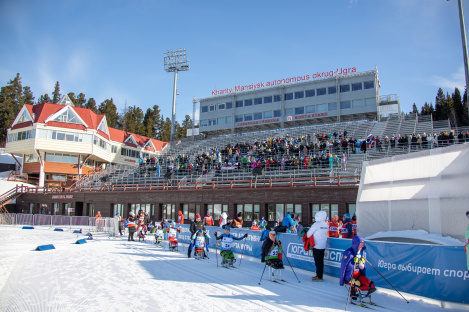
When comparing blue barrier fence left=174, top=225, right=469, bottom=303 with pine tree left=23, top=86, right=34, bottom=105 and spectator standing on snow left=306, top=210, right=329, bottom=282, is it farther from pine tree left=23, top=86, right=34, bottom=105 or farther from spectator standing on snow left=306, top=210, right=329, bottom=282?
pine tree left=23, top=86, right=34, bottom=105

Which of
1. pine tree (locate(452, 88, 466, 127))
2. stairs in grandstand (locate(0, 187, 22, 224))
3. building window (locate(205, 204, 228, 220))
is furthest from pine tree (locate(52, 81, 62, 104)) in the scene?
pine tree (locate(452, 88, 466, 127))

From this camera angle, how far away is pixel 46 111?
5153 centimetres

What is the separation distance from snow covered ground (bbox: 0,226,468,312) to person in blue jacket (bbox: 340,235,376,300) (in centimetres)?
50

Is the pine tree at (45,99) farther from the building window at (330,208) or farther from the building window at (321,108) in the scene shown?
the building window at (330,208)

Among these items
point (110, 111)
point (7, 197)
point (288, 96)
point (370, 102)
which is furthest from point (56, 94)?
point (370, 102)

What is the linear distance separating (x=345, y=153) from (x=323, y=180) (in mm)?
4544

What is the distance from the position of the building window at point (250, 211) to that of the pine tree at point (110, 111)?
237 ft

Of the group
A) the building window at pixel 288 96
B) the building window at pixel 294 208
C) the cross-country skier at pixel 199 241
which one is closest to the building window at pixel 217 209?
the building window at pixel 294 208

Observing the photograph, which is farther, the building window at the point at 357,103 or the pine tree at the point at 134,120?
the pine tree at the point at 134,120

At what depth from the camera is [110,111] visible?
95.1 m

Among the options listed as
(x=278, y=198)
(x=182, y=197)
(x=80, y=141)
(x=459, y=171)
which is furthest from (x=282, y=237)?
(x=80, y=141)

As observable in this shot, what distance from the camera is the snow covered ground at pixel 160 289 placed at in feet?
26.3

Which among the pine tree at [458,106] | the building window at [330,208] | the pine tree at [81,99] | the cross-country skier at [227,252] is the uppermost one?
the pine tree at [81,99]

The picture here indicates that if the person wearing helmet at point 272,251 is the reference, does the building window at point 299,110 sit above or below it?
above
